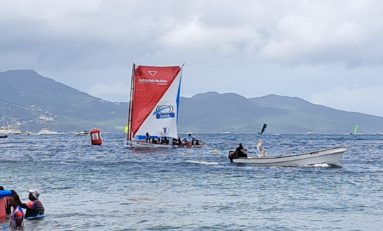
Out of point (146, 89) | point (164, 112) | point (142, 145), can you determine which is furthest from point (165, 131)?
point (146, 89)

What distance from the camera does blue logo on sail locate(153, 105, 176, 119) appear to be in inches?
3580

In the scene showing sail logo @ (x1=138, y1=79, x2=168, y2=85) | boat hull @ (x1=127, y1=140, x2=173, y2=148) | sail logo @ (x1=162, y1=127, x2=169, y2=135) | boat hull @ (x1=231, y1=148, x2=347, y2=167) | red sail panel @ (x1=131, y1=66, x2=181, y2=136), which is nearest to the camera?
boat hull @ (x1=231, y1=148, x2=347, y2=167)

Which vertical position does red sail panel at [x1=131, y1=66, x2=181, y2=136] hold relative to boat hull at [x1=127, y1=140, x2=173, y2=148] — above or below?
above

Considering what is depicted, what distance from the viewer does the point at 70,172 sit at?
5681cm

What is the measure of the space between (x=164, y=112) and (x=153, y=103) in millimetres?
1860

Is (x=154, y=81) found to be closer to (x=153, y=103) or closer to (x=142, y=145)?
(x=153, y=103)

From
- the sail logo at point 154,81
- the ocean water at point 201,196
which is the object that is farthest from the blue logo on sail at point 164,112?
the ocean water at point 201,196

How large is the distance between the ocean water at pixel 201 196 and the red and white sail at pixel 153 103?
27066 mm

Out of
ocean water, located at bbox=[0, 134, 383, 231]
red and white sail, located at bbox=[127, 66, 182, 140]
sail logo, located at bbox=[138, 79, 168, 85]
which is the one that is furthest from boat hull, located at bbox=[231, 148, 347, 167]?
sail logo, located at bbox=[138, 79, 168, 85]

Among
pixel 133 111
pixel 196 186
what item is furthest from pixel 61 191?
pixel 133 111

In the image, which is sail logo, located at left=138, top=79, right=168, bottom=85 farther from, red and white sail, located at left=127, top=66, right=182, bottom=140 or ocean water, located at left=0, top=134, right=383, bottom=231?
ocean water, located at left=0, top=134, right=383, bottom=231

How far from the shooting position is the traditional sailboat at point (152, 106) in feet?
298

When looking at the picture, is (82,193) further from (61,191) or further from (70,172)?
(70,172)

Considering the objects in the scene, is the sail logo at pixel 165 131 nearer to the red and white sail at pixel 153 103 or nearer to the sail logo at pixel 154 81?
the red and white sail at pixel 153 103
